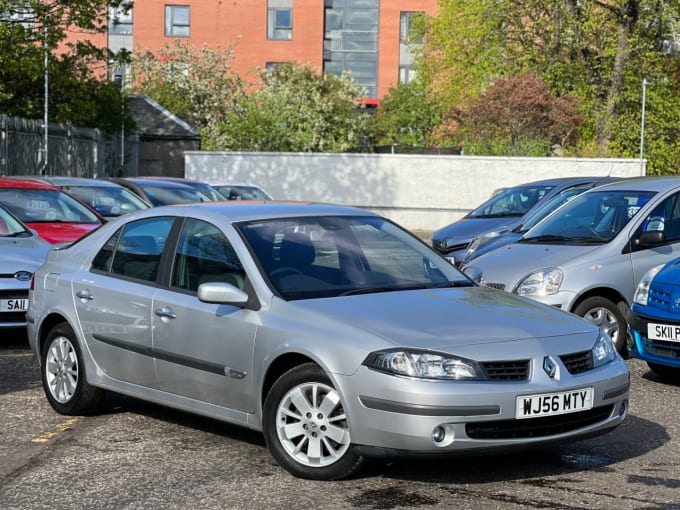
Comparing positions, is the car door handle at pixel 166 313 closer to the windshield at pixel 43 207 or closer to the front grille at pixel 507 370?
the front grille at pixel 507 370

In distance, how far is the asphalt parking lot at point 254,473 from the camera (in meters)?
5.93

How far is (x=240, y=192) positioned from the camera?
24.7 meters

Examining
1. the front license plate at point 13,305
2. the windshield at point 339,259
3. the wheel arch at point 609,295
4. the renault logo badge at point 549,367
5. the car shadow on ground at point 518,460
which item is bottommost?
the front license plate at point 13,305

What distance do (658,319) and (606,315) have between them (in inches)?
60.4

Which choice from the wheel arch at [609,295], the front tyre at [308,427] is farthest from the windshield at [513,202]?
the front tyre at [308,427]

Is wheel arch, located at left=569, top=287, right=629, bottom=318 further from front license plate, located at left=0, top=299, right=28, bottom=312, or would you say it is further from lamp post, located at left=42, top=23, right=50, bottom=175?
lamp post, located at left=42, top=23, right=50, bottom=175

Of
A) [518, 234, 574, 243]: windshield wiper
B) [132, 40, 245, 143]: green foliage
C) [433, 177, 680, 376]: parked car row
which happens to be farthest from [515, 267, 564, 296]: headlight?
[132, 40, 245, 143]: green foliage

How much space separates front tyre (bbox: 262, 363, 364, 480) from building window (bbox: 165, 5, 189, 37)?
68.4 metres

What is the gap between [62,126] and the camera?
36.3 m

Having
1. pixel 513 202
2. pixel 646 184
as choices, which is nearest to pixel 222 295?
pixel 646 184

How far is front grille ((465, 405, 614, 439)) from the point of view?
6.00 meters

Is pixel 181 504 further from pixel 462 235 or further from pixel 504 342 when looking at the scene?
pixel 462 235

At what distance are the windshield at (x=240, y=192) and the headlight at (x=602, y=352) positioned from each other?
58.3 feet

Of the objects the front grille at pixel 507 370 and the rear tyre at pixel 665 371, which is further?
the rear tyre at pixel 665 371
